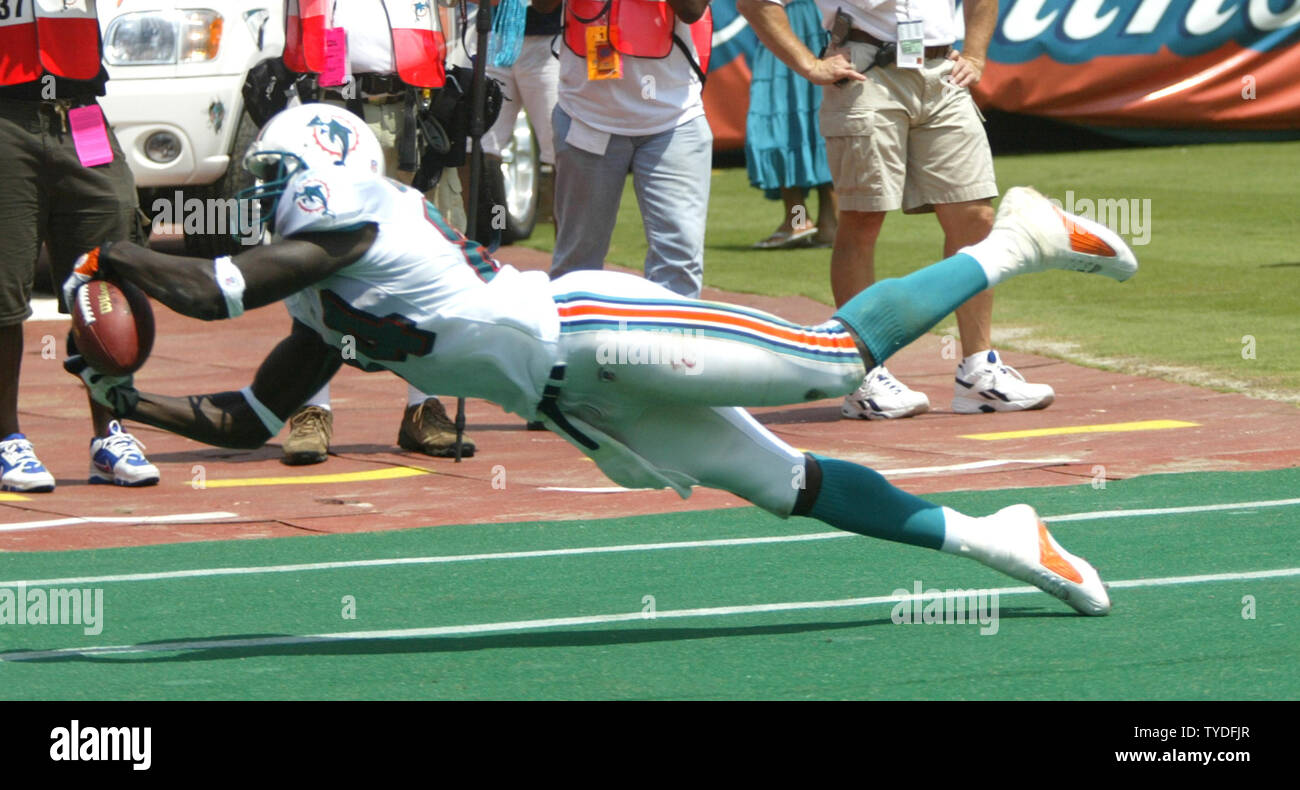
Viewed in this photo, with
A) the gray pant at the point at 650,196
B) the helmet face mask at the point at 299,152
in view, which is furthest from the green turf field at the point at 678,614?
the gray pant at the point at 650,196

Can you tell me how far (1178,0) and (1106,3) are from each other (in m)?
0.67

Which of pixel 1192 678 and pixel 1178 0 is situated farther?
pixel 1178 0

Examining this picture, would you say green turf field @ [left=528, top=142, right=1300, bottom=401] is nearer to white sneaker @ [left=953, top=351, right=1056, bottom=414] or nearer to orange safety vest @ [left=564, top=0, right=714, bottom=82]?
white sneaker @ [left=953, top=351, right=1056, bottom=414]

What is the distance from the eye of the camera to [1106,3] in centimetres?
1991

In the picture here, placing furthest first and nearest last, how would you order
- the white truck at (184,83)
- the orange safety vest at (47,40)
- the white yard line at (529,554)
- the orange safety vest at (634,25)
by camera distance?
the white truck at (184,83), the orange safety vest at (634,25), the orange safety vest at (47,40), the white yard line at (529,554)

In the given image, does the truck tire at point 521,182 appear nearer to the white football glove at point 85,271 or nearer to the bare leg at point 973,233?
the bare leg at point 973,233

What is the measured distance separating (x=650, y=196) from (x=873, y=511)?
3.20 meters

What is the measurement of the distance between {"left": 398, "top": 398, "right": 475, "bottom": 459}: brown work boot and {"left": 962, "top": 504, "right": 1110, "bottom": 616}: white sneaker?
131 inches

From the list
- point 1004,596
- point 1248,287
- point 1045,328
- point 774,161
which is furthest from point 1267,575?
point 774,161

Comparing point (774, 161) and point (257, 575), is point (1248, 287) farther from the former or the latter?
point (257, 575)

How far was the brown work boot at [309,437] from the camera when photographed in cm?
816

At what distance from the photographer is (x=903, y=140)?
905cm

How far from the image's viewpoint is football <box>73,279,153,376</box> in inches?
191

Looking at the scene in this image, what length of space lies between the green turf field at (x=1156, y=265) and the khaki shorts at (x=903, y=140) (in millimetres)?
1483
